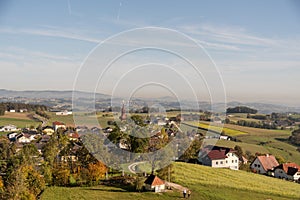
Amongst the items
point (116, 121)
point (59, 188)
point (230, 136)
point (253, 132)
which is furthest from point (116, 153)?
point (253, 132)

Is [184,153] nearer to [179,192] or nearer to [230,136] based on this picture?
[179,192]

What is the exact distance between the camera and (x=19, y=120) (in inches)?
A: 1767

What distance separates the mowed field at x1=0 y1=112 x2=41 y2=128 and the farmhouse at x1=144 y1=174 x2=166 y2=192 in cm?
3311

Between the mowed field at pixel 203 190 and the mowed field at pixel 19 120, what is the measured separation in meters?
31.8

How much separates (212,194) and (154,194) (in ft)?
8.15

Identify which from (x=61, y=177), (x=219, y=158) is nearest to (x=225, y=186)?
(x=61, y=177)

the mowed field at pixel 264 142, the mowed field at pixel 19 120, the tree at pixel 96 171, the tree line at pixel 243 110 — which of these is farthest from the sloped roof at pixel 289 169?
the mowed field at pixel 19 120

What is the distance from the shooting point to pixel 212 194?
12891 millimetres

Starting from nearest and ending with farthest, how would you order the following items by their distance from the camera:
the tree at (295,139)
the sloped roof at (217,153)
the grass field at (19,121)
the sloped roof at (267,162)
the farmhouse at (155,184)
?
the farmhouse at (155,184) → the sloped roof at (217,153) → the sloped roof at (267,162) → the tree at (295,139) → the grass field at (19,121)

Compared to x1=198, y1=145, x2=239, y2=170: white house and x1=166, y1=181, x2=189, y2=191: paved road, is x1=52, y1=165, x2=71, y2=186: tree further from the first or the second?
x1=198, y1=145, x2=239, y2=170: white house

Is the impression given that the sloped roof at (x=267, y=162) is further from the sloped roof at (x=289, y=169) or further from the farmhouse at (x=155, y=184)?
the farmhouse at (x=155, y=184)

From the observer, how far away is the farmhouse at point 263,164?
23.9m

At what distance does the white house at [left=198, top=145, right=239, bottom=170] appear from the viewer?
74.0 feet

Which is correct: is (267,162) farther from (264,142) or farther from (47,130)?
(47,130)
